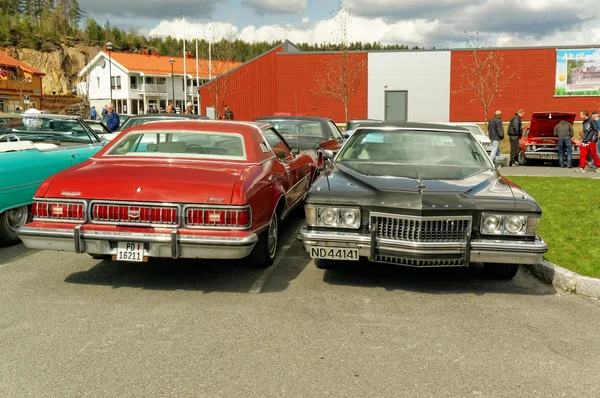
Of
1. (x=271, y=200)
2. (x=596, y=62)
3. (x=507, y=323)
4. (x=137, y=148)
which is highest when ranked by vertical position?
(x=596, y=62)

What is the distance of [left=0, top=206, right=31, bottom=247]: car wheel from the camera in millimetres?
6875

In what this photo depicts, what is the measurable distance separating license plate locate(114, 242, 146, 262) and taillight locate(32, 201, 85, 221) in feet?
1.47

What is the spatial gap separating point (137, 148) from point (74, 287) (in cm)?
170

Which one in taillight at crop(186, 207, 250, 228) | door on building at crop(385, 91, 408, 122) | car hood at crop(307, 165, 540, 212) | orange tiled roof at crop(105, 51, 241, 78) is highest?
orange tiled roof at crop(105, 51, 241, 78)

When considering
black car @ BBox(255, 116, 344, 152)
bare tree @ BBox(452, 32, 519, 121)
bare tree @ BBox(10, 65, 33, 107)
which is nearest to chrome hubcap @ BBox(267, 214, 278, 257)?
black car @ BBox(255, 116, 344, 152)

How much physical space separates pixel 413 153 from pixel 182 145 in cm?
257

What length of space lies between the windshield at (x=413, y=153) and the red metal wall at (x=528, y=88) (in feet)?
95.6

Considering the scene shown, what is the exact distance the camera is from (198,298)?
5000mm

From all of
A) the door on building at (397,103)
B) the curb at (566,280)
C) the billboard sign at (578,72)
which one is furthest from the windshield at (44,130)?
the billboard sign at (578,72)

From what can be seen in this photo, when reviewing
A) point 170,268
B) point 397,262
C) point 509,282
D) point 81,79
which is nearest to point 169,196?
point 170,268

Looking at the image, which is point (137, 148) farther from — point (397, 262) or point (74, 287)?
point (397, 262)

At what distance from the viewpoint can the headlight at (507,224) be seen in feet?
16.3

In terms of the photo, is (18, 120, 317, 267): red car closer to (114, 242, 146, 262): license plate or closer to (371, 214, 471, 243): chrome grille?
(114, 242, 146, 262): license plate

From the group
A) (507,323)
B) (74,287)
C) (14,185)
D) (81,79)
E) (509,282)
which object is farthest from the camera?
(81,79)
